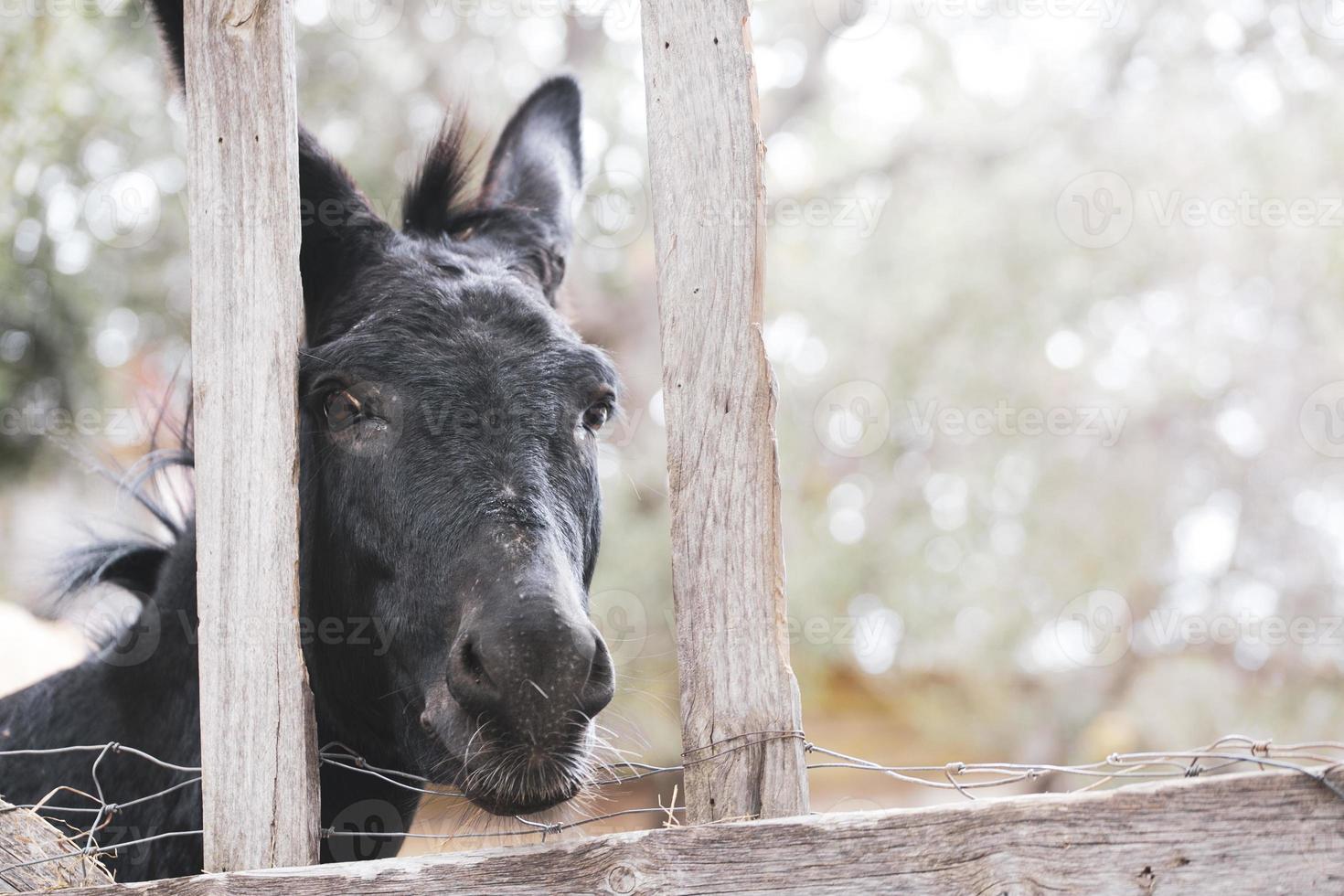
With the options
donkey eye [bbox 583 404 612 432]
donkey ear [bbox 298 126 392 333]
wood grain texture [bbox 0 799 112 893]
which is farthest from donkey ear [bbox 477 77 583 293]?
wood grain texture [bbox 0 799 112 893]

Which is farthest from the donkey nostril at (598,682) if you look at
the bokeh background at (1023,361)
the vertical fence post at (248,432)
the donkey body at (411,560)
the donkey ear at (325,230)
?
the bokeh background at (1023,361)

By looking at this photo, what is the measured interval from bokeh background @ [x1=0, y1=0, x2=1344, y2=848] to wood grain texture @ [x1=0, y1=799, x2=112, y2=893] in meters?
8.53

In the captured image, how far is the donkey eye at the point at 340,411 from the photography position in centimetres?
247

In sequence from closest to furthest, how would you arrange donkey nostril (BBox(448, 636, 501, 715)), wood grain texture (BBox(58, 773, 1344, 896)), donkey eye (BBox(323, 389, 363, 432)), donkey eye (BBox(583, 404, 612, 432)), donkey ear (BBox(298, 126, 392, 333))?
1. wood grain texture (BBox(58, 773, 1344, 896))
2. donkey nostril (BBox(448, 636, 501, 715))
3. donkey eye (BBox(323, 389, 363, 432))
4. donkey eye (BBox(583, 404, 612, 432))
5. donkey ear (BBox(298, 126, 392, 333))

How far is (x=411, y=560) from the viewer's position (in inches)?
90.6

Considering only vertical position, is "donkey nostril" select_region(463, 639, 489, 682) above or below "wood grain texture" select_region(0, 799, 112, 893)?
above

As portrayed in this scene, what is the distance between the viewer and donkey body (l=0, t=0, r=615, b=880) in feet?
6.56

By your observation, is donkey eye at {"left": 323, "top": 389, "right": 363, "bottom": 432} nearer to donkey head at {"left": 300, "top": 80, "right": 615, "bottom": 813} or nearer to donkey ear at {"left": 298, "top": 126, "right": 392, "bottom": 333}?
donkey head at {"left": 300, "top": 80, "right": 615, "bottom": 813}

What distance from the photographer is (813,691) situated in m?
12.7

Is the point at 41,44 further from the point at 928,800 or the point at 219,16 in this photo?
the point at 928,800

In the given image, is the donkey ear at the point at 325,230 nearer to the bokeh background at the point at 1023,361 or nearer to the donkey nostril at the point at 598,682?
the donkey nostril at the point at 598,682

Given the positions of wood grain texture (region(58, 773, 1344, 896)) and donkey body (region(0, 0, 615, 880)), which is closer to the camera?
wood grain texture (region(58, 773, 1344, 896))

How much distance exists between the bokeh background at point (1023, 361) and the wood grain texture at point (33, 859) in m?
8.53

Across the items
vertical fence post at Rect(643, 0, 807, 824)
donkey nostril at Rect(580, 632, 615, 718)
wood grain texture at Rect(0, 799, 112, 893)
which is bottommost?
wood grain texture at Rect(0, 799, 112, 893)
